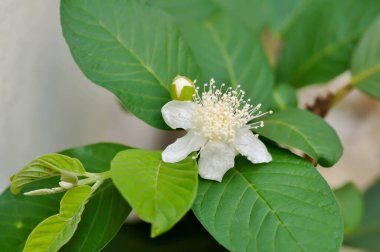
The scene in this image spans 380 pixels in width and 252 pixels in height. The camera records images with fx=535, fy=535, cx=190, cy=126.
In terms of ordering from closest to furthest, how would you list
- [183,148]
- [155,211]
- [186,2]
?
1. [155,211]
2. [183,148]
3. [186,2]

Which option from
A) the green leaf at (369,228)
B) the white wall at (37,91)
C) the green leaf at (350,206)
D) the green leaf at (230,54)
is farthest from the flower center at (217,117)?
the green leaf at (369,228)

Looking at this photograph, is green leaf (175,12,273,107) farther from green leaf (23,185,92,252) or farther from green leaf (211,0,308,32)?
green leaf (23,185,92,252)

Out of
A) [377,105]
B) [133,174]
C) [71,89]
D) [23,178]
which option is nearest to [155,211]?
[133,174]

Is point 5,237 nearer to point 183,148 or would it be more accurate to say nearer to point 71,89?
point 183,148

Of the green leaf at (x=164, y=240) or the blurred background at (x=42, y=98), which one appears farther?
the green leaf at (x=164, y=240)

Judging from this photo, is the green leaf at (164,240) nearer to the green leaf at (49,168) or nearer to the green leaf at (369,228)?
the green leaf at (369,228)

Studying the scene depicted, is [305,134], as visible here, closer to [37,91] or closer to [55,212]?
[55,212]
